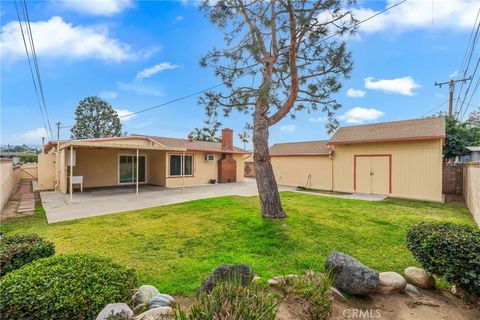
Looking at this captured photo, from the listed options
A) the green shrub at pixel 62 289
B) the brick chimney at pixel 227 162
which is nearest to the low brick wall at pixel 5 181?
the green shrub at pixel 62 289

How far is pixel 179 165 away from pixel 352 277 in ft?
41.3

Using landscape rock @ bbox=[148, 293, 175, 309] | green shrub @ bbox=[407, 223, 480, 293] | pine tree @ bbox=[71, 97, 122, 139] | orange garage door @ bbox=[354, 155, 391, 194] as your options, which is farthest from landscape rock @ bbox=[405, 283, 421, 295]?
pine tree @ bbox=[71, 97, 122, 139]

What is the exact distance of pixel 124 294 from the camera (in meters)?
2.30

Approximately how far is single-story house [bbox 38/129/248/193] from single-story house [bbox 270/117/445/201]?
18.5 feet

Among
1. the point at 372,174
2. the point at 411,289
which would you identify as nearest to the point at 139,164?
the point at 372,174

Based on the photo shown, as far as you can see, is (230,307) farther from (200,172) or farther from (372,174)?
(200,172)

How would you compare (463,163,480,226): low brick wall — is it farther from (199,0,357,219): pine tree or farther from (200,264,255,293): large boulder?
(200,264,255,293): large boulder

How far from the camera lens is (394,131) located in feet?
37.9

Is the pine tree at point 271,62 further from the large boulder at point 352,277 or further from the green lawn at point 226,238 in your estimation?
the large boulder at point 352,277

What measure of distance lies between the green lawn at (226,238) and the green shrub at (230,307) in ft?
3.79

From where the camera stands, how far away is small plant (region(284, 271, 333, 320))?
2252mm

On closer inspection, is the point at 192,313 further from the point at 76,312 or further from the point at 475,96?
the point at 475,96

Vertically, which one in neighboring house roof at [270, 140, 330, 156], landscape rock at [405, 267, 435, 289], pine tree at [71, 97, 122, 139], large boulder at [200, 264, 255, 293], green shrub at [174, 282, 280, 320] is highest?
pine tree at [71, 97, 122, 139]

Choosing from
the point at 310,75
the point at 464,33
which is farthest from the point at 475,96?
the point at 310,75
